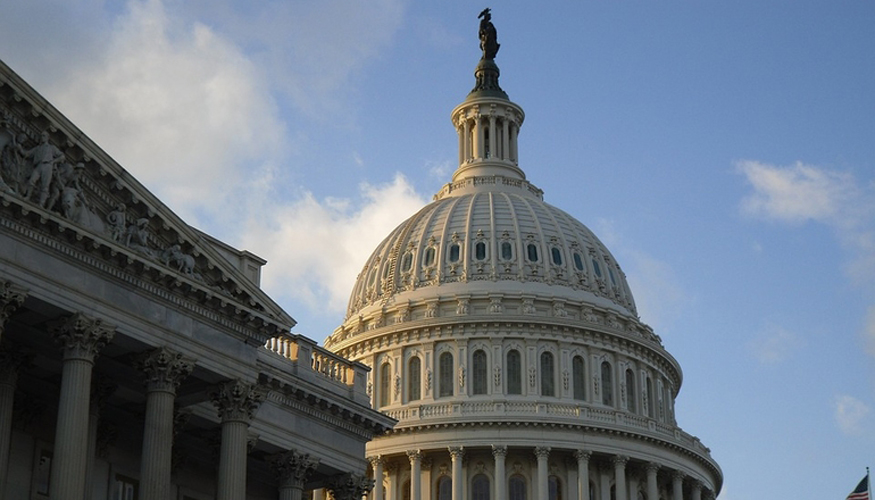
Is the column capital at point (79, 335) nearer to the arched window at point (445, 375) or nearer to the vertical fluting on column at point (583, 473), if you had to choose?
the vertical fluting on column at point (583, 473)

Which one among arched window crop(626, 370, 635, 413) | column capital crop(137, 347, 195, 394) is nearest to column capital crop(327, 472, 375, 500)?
column capital crop(137, 347, 195, 394)

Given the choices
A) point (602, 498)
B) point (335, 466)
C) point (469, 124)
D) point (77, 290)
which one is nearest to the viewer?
point (77, 290)

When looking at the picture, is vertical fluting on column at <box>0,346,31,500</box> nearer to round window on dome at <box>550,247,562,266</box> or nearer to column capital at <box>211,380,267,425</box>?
column capital at <box>211,380,267,425</box>

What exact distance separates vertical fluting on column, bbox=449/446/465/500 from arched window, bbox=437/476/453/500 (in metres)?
2.18

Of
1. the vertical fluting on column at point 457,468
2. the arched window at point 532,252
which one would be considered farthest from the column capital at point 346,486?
the arched window at point 532,252

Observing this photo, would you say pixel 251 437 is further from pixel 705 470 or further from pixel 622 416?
pixel 705 470

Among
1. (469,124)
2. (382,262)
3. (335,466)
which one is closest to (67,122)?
(335,466)

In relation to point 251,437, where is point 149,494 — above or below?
below

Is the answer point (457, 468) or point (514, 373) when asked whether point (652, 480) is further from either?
point (457, 468)

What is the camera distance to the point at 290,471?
2160 inches

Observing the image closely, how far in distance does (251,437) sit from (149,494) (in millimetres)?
8118

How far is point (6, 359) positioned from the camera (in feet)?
152

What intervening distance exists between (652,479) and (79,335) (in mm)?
78727

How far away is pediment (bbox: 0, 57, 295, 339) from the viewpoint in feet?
142
